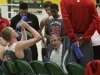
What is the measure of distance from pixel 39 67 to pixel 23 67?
0.78 ft

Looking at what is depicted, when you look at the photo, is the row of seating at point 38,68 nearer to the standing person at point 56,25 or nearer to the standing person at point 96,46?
the standing person at point 96,46

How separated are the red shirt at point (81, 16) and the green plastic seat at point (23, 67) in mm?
793

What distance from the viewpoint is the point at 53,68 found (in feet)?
13.0

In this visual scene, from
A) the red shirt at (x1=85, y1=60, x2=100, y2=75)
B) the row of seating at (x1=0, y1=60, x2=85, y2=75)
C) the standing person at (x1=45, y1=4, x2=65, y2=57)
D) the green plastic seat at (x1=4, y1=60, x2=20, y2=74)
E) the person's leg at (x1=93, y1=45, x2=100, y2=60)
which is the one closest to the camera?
the red shirt at (x1=85, y1=60, x2=100, y2=75)

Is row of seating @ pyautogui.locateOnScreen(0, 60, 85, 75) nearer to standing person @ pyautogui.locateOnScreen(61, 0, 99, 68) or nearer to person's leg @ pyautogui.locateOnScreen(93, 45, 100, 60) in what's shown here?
standing person @ pyautogui.locateOnScreen(61, 0, 99, 68)

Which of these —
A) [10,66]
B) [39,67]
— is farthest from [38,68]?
[10,66]

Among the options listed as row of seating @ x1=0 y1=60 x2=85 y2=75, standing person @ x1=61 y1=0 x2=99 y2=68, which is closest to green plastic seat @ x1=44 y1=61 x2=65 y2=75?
row of seating @ x1=0 y1=60 x2=85 y2=75

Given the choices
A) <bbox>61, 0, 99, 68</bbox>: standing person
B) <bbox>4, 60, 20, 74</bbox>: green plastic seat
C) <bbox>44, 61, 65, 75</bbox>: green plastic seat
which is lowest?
<bbox>4, 60, 20, 74</bbox>: green plastic seat

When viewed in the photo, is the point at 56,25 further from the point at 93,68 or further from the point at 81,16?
the point at 93,68

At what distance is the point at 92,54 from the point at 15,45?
1.17 metres

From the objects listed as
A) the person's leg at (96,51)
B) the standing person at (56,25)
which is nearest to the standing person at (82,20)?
the person's leg at (96,51)

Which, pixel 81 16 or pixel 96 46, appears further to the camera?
pixel 96 46

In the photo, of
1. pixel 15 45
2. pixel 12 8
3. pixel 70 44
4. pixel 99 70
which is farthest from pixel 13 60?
pixel 12 8

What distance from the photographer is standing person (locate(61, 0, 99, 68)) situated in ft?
14.6
